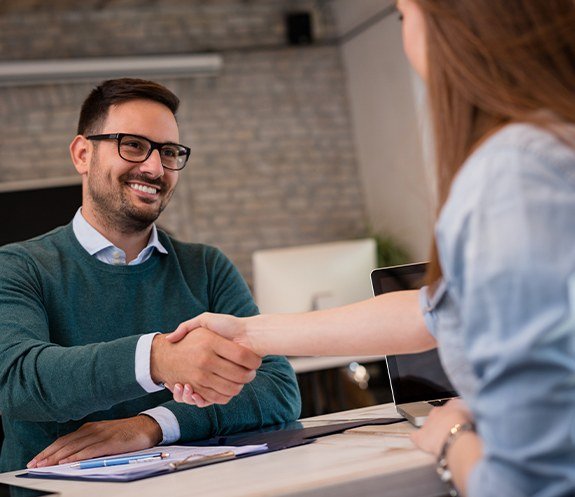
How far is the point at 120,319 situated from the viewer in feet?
7.61

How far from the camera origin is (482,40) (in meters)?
1.03

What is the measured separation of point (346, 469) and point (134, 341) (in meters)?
0.71

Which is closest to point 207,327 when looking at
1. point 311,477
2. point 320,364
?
point 311,477

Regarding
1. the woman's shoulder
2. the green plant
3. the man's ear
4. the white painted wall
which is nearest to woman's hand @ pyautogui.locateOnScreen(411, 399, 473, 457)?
the woman's shoulder

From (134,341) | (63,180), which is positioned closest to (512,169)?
(134,341)

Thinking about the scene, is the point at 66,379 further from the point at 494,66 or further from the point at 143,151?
the point at 494,66

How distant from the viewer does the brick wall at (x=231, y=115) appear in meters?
6.97

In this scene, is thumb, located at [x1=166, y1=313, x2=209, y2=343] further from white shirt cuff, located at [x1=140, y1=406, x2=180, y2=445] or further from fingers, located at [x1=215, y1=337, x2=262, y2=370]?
white shirt cuff, located at [x1=140, y1=406, x2=180, y2=445]

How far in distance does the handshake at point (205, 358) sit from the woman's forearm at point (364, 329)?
0.18 meters

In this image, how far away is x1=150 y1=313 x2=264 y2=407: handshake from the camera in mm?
1792

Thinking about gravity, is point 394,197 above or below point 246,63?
below

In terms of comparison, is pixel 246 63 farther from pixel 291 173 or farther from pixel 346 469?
pixel 346 469

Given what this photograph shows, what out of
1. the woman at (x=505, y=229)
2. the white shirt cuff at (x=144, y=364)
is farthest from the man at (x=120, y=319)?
the woman at (x=505, y=229)

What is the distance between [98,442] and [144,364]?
0.70 feet
